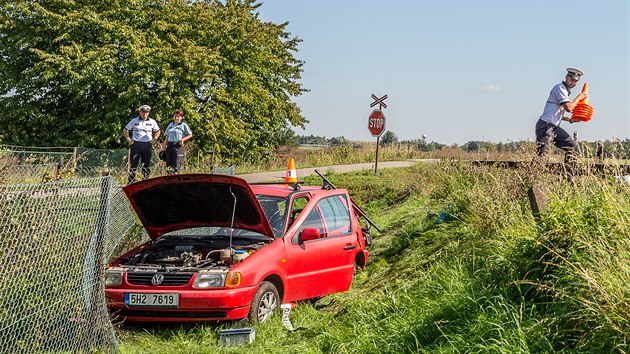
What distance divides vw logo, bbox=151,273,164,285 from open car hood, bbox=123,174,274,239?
1.11 m

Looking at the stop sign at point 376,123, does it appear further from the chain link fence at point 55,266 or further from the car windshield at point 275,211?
the chain link fence at point 55,266

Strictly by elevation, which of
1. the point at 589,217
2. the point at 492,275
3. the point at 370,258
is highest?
the point at 589,217

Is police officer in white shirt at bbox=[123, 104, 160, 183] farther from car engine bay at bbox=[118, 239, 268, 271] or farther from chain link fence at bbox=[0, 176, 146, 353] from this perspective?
chain link fence at bbox=[0, 176, 146, 353]

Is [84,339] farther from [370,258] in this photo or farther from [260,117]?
[260,117]

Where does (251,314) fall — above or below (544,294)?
below

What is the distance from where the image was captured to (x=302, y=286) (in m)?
8.87

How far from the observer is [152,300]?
767 centimetres

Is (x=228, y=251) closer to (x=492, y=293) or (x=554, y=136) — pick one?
(x=492, y=293)

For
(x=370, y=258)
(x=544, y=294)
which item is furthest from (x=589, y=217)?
(x=370, y=258)

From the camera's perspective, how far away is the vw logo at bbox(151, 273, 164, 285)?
25.7 ft

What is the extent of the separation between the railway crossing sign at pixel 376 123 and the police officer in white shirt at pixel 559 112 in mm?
18786

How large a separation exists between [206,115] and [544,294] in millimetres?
36675

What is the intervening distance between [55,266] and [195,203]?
2463 mm

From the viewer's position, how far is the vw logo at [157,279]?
7.82 meters
